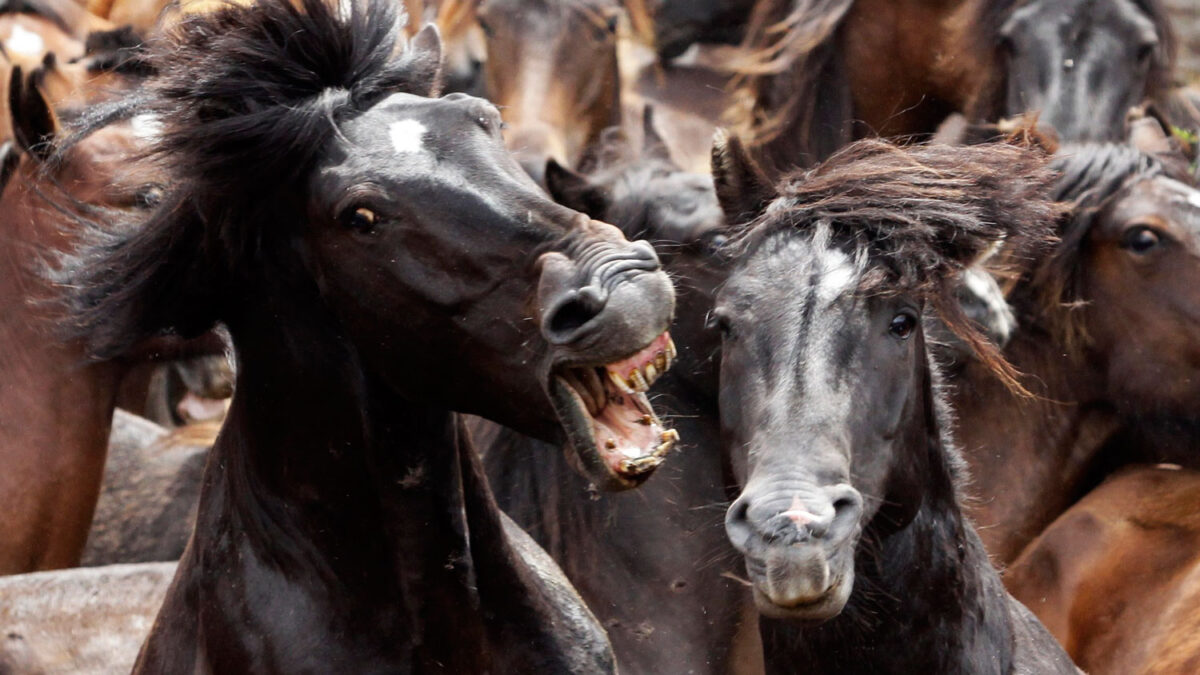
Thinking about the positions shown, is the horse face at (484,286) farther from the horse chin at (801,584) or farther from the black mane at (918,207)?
the black mane at (918,207)

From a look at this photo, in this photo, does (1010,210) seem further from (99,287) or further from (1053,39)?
(1053,39)

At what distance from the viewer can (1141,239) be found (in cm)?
482

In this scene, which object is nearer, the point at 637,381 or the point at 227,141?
the point at 637,381

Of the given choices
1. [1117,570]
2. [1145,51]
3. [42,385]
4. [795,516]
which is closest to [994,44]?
[1145,51]

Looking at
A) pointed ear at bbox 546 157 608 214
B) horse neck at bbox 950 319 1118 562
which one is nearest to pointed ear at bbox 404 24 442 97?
pointed ear at bbox 546 157 608 214

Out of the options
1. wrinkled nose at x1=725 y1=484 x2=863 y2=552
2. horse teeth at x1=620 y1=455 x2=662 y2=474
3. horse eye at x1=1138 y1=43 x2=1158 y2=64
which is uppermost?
horse teeth at x1=620 y1=455 x2=662 y2=474

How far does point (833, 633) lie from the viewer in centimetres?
328

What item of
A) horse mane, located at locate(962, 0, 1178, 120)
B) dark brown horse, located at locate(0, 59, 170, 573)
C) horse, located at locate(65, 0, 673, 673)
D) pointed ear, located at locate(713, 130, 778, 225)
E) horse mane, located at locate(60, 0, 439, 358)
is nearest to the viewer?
horse, located at locate(65, 0, 673, 673)

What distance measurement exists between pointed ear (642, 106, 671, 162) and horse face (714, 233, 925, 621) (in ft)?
7.04

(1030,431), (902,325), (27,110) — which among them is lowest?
(1030,431)

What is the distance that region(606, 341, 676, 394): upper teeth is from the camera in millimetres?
2623

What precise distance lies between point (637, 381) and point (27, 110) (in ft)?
9.09

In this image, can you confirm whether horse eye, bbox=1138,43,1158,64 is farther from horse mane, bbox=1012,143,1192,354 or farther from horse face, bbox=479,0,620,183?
horse face, bbox=479,0,620,183

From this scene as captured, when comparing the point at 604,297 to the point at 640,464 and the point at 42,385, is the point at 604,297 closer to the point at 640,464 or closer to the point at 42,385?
the point at 640,464
